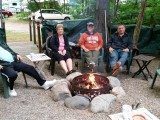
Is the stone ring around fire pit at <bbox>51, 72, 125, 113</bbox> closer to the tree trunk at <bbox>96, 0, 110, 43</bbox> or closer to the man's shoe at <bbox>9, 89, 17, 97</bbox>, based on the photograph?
the man's shoe at <bbox>9, 89, 17, 97</bbox>

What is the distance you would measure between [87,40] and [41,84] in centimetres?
152

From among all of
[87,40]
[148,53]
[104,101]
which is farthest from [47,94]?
[148,53]

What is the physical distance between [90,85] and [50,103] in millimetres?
738

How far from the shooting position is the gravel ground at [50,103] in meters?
4.28

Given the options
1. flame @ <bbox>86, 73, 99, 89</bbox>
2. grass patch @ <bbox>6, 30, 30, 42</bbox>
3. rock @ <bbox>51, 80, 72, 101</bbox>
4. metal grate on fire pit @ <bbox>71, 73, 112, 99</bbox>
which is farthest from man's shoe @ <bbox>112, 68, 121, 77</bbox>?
grass patch @ <bbox>6, 30, 30, 42</bbox>

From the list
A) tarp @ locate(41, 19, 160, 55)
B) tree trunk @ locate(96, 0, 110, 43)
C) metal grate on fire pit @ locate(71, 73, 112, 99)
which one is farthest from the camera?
tarp @ locate(41, 19, 160, 55)

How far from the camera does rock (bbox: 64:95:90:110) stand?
177 inches

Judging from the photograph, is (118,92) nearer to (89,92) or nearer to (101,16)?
(89,92)

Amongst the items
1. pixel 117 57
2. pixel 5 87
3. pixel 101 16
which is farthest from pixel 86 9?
pixel 5 87

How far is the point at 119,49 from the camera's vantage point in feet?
20.5

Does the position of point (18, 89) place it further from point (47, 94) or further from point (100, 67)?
point (100, 67)

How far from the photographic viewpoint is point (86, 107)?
4.53 metres

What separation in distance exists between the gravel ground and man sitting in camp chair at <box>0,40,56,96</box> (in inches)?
5.9

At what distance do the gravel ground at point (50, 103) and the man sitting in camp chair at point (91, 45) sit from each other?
2.49 ft
